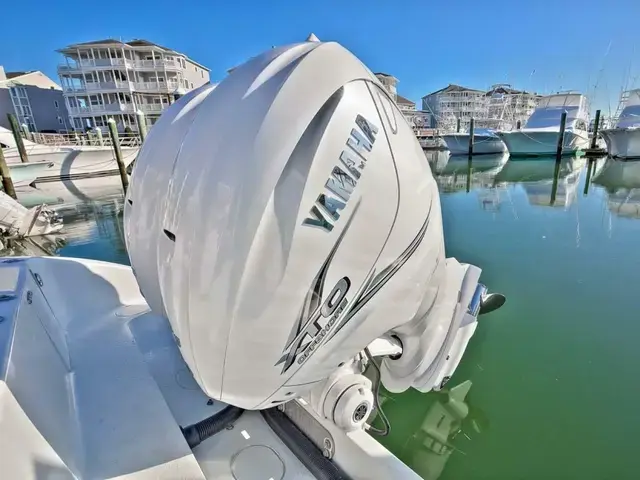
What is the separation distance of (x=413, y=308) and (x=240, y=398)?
61 centimetres

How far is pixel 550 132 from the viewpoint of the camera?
69.7 ft

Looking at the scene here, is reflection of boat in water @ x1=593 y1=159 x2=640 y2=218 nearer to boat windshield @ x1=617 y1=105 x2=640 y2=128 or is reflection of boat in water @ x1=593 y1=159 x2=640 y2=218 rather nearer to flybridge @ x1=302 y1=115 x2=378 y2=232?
boat windshield @ x1=617 y1=105 x2=640 y2=128

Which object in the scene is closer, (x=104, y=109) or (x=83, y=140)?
(x=83, y=140)

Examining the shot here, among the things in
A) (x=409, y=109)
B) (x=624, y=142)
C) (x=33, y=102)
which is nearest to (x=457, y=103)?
(x=409, y=109)

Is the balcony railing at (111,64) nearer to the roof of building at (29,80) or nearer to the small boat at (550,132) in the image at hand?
the roof of building at (29,80)

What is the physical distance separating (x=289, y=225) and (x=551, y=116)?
1074 inches

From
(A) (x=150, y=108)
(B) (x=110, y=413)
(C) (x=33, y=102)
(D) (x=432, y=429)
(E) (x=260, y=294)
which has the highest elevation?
(A) (x=150, y=108)

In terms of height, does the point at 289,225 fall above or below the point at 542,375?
above

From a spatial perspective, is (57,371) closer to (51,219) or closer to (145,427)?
(145,427)

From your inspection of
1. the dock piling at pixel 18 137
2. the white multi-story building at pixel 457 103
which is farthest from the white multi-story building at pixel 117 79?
the white multi-story building at pixel 457 103

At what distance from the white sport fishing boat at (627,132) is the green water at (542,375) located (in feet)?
55.0

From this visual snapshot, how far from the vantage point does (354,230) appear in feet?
2.93

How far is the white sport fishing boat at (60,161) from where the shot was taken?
44.8ft

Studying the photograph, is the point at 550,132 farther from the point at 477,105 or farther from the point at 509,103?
the point at 477,105
